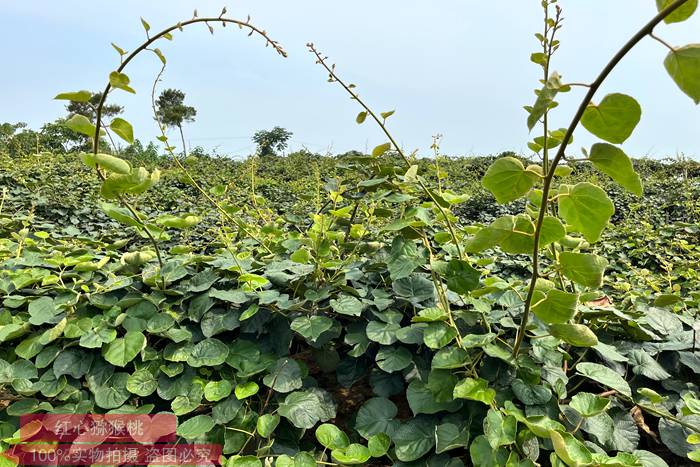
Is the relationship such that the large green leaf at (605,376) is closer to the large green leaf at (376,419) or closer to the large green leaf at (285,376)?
the large green leaf at (376,419)

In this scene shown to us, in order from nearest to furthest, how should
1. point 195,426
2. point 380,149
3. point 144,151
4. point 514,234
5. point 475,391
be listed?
point 514,234, point 475,391, point 195,426, point 380,149, point 144,151

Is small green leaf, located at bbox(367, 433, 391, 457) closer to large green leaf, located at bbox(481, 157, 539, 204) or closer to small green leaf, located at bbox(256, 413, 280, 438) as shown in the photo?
small green leaf, located at bbox(256, 413, 280, 438)

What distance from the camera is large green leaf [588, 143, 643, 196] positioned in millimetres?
671

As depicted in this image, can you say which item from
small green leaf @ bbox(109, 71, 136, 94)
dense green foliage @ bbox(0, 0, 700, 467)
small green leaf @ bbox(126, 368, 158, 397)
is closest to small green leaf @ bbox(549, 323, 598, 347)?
dense green foliage @ bbox(0, 0, 700, 467)

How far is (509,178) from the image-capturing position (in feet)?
2.39

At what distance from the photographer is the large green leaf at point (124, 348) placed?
111 cm

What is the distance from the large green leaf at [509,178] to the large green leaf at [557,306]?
21cm

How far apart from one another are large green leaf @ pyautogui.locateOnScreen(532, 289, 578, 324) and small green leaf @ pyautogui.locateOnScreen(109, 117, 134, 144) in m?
1.01

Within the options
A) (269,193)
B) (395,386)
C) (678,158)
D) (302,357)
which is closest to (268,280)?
(302,357)

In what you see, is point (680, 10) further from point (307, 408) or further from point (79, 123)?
point (79, 123)

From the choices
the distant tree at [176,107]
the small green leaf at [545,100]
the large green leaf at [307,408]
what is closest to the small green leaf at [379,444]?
the large green leaf at [307,408]

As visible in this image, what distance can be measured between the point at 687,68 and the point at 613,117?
0.10 m

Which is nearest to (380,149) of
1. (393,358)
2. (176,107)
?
(393,358)

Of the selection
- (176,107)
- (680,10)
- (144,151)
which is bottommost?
(680,10)
